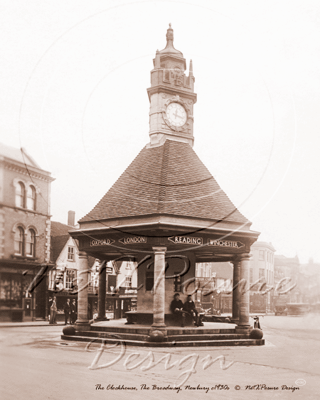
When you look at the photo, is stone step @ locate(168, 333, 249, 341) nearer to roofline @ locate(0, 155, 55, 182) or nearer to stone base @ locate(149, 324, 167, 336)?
stone base @ locate(149, 324, 167, 336)

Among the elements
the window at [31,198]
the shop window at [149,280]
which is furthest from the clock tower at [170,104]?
the window at [31,198]

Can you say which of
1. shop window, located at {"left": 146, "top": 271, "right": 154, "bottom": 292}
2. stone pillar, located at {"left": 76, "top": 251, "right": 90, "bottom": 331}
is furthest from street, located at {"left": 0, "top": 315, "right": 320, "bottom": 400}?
shop window, located at {"left": 146, "top": 271, "right": 154, "bottom": 292}

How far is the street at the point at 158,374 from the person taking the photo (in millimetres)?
5879

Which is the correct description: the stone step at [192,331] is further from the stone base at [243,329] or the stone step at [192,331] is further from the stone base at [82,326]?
the stone base at [82,326]

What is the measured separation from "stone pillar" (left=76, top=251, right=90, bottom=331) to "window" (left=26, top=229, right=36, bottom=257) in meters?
19.6

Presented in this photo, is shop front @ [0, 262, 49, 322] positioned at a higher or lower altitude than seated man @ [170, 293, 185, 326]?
higher

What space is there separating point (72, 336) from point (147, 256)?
597cm

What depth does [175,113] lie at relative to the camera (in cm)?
2614

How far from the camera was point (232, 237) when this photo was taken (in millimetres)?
22672

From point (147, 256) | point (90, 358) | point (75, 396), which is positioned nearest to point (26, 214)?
point (75, 396)

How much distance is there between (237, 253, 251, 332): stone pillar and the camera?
22438mm

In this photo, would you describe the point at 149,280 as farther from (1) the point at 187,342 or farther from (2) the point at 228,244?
(1) the point at 187,342

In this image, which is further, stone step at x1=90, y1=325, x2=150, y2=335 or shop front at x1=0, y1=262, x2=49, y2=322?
stone step at x1=90, y1=325, x2=150, y2=335

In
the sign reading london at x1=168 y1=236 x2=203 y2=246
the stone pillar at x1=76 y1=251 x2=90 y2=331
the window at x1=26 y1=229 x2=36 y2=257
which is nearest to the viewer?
the window at x1=26 y1=229 x2=36 y2=257
